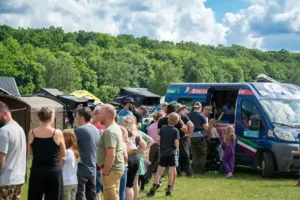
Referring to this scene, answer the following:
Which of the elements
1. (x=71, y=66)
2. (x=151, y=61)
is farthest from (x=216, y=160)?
(x=151, y=61)

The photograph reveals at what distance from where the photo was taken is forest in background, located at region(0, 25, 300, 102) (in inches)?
4402

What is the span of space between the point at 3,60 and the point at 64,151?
99.0m

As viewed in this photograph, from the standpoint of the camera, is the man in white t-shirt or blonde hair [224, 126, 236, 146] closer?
the man in white t-shirt

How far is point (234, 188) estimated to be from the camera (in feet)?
44.9

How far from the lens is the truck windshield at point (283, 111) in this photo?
15484mm

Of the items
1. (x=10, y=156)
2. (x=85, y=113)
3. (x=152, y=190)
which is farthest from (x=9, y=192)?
(x=152, y=190)

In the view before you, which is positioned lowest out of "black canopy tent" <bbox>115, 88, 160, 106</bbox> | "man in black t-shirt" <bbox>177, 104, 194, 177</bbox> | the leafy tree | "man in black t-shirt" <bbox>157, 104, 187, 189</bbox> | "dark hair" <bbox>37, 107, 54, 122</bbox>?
the leafy tree

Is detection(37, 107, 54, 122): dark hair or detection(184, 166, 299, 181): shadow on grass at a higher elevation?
detection(37, 107, 54, 122): dark hair

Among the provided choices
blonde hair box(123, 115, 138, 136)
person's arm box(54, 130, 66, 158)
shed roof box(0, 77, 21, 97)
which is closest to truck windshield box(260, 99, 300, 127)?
blonde hair box(123, 115, 138, 136)

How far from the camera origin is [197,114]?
1589cm

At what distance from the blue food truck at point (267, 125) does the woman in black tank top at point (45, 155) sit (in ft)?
29.1

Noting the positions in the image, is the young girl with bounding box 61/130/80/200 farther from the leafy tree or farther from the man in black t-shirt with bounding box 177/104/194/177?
the leafy tree

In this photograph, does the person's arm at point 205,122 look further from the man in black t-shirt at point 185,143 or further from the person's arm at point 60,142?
the person's arm at point 60,142

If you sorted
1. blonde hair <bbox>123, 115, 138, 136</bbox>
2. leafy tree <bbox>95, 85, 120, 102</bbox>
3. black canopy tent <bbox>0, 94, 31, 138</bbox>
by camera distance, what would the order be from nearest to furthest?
1. blonde hair <bbox>123, 115, 138, 136</bbox>
2. black canopy tent <bbox>0, 94, 31, 138</bbox>
3. leafy tree <bbox>95, 85, 120, 102</bbox>
